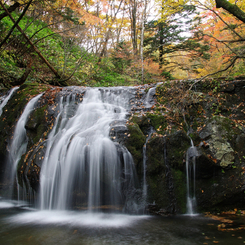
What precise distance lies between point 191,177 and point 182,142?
0.93 metres

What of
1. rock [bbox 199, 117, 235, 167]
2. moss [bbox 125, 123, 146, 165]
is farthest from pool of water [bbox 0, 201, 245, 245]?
rock [bbox 199, 117, 235, 167]

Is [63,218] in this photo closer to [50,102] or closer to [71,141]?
[71,141]

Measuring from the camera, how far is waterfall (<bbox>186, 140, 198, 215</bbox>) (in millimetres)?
4543

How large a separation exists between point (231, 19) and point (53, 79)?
10.5 metres

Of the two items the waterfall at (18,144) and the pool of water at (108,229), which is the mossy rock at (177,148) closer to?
the pool of water at (108,229)

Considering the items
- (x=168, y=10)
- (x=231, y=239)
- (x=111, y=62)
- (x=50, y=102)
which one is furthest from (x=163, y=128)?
(x=111, y=62)

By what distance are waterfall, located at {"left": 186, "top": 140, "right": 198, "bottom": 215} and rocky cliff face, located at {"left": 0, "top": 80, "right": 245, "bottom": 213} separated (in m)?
0.08

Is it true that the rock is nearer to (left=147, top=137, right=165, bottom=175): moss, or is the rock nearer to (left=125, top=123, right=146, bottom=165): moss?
(left=147, top=137, right=165, bottom=175): moss

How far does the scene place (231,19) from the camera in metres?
10.0

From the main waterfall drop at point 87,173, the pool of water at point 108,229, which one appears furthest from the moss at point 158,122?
the pool of water at point 108,229

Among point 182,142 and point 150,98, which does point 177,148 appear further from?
point 150,98

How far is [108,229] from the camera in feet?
11.9

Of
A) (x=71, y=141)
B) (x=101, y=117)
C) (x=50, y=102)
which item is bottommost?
(x=71, y=141)

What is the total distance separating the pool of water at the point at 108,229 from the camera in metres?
3.14
